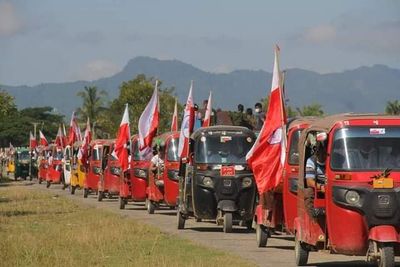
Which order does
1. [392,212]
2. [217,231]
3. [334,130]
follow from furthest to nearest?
[217,231]
[334,130]
[392,212]

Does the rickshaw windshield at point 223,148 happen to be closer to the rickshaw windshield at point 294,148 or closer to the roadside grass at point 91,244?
the roadside grass at point 91,244

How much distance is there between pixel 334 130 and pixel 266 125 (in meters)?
4.27

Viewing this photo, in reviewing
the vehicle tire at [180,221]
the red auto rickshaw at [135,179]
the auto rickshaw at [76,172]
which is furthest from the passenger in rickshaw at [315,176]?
the auto rickshaw at [76,172]

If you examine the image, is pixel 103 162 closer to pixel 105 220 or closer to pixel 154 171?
pixel 154 171

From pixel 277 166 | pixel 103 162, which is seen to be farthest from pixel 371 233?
pixel 103 162

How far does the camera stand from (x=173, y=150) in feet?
91.3

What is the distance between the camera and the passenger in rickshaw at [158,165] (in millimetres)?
28422

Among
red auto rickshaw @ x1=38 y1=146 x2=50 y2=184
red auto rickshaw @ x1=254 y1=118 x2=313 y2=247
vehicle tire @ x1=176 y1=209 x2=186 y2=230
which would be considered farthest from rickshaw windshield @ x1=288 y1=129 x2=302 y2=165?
red auto rickshaw @ x1=38 y1=146 x2=50 y2=184

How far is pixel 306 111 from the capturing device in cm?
10269

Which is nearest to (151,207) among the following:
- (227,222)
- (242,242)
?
(227,222)

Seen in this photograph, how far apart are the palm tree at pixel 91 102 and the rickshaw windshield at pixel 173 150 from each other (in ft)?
220

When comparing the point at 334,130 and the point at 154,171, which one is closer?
the point at 334,130

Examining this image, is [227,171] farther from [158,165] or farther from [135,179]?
[135,179]

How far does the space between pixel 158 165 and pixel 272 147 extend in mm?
10491
